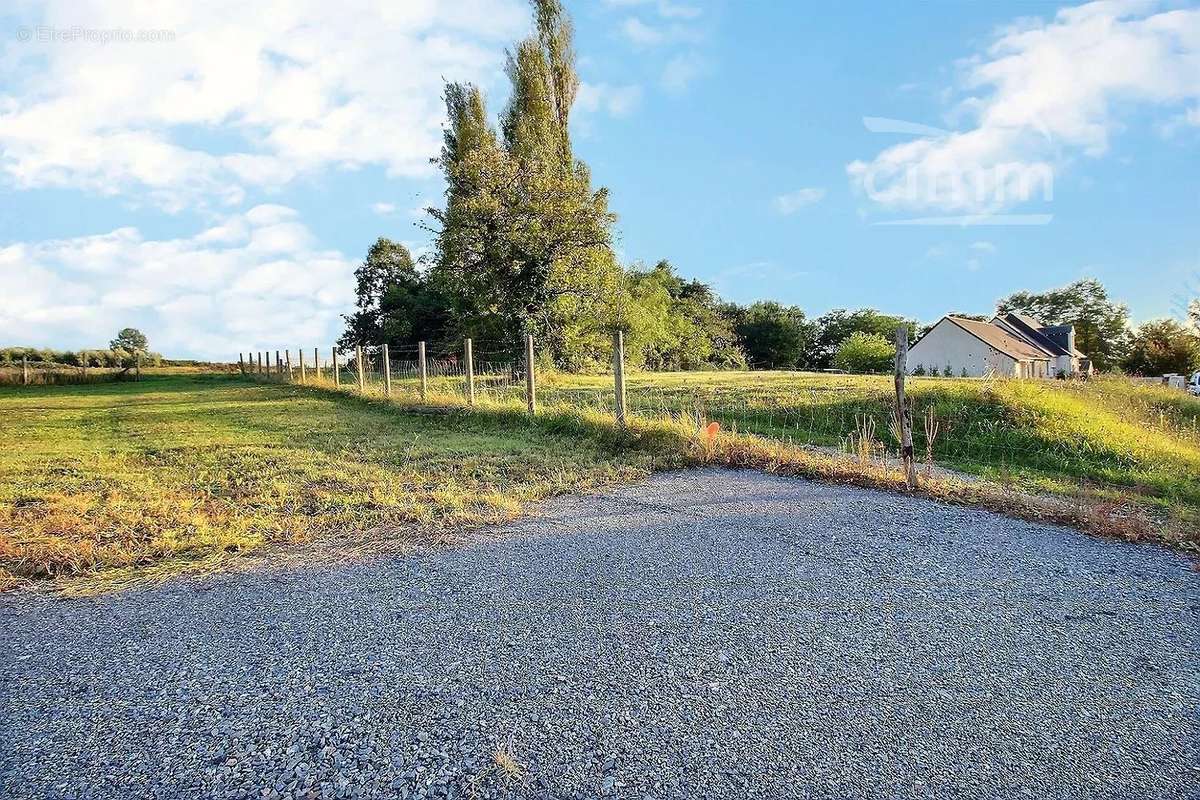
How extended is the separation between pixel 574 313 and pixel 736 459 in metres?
12.8

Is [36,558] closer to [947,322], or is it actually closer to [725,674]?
[725,674]

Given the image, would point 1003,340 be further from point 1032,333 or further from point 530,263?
point 530,263

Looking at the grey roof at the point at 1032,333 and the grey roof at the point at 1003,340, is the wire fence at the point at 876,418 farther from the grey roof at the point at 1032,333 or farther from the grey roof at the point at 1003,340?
the grey roof at the point at 1032,333

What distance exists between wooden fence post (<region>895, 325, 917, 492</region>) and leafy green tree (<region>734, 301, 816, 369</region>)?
42.0m

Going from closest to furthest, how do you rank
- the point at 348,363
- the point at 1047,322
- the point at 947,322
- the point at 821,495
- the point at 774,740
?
the point at 774,740 < the point at 821,495 < the point at 348,363 < the point at 947,322 < the point at 1047,322

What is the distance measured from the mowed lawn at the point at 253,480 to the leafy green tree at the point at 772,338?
40.9 m

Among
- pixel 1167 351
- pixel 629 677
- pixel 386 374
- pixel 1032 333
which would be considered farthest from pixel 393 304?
pixel 1167 351

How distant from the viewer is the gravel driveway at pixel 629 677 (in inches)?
77.1

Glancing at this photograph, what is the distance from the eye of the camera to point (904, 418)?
5941 millimetres

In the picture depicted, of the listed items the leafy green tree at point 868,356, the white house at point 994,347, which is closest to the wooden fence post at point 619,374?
the white house at point 994,347

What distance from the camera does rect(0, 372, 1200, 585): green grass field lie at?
178 inches

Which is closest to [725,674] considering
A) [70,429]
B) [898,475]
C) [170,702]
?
[170,702]

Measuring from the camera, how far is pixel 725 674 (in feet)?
8.15

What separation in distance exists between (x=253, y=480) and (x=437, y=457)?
6.19ft
